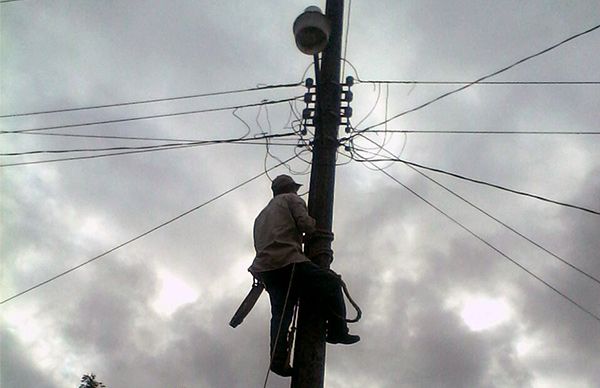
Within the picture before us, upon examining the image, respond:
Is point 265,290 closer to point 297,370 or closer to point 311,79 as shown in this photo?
point 297,370

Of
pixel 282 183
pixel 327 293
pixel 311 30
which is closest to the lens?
pixel 327 293

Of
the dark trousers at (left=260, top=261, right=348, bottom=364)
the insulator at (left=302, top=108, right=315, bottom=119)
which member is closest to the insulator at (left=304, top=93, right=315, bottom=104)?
the insulator at (left=302, top=108, right=315, bottom=119)

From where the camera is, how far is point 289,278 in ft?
13.5

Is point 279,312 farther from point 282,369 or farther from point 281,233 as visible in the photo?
point 281,233

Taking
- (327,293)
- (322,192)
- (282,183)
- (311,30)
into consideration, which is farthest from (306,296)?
(311,30)

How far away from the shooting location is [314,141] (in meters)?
4.80

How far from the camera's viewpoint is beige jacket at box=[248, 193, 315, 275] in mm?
4148

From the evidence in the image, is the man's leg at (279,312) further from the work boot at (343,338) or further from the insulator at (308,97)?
the insulator at (308,97)

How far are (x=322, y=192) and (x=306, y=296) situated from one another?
2.84ft

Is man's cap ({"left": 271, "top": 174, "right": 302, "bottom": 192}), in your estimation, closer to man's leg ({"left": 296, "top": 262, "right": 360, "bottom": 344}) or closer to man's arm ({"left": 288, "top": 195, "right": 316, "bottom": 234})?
man's arm ({"left": 288, "top": 195, "right": 316, "bottom": 234})

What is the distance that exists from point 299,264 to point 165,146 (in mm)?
3089

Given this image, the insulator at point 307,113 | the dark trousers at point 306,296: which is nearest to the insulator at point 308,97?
the insulator at point 307,113

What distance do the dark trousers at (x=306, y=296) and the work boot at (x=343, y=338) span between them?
0.03 meters

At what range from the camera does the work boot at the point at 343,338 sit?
13.4 ft
